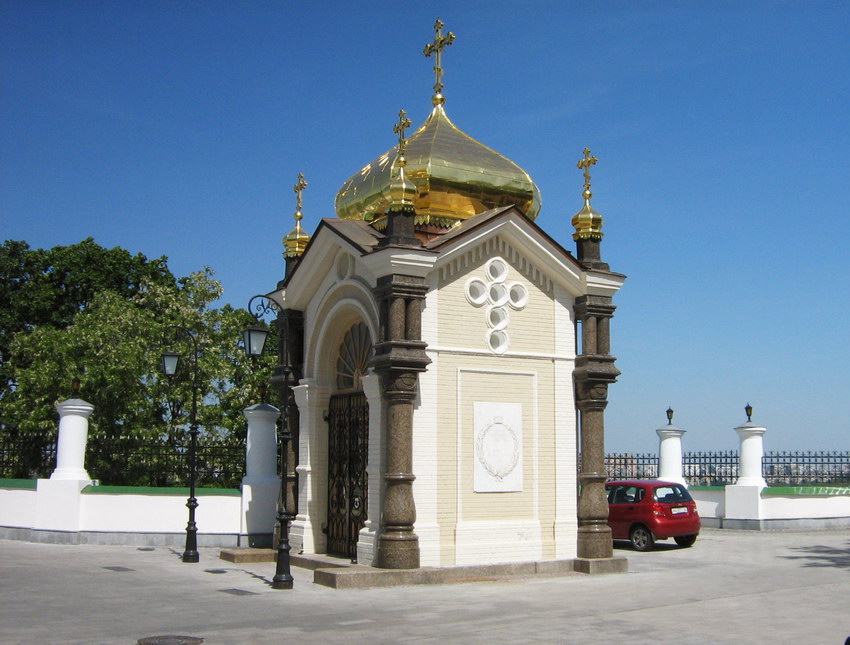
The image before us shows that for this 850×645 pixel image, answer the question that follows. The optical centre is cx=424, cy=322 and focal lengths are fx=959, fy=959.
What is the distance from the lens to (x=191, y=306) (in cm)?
3425

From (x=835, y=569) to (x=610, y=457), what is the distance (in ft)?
37.9

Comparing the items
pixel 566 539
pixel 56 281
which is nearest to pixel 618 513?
pixel 566 539

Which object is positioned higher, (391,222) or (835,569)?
(391,222)

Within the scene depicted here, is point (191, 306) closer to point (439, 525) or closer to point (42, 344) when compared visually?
point (42, 344)

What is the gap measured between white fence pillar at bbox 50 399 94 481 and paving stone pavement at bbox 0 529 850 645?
2.40 m

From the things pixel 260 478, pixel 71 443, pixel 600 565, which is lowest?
pixel 600 565

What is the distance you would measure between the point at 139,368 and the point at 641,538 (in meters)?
17.2

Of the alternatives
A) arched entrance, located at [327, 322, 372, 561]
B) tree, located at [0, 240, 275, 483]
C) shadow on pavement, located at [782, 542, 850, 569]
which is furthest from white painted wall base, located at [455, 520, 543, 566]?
tree, located at [0, 240, 275, 483]

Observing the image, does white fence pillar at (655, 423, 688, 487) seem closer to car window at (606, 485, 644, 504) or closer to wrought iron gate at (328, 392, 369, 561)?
car window at (606, 485, 644, 504)

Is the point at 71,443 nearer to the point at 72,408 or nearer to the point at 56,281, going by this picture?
the point at 72,408

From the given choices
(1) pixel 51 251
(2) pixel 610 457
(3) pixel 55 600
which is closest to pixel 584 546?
(3) pixel 55 600

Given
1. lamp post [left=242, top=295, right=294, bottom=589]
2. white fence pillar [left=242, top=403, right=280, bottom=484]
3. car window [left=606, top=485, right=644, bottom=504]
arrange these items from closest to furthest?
lamp post [left=242, top=295, right=294, bottom=589] < white fence pillar [left=242, top=403, right=280, bottom=484] < car window [left=606, top=485, right=644, bottom=504]

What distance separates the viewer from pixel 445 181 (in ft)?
55.5

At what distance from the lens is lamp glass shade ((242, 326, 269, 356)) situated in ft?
50.1
